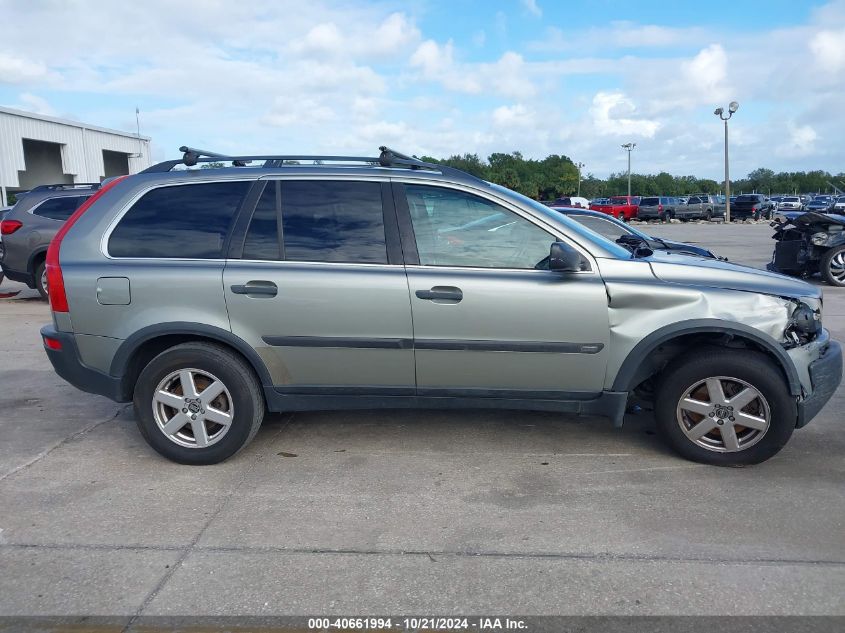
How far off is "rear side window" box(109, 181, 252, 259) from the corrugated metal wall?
39.0m

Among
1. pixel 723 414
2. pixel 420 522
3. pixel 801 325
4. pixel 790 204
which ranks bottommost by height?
pixel 420 522

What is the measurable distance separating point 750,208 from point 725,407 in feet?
158

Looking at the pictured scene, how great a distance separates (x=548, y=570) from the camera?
10.4 ft

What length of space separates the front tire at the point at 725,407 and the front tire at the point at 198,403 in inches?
100

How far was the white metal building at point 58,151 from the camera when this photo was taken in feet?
124

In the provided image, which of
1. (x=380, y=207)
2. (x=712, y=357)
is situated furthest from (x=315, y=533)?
(x=712, y=357)

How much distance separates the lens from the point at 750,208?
4728cm

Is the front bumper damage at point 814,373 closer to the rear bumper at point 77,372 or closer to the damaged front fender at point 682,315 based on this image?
the damaged front fender at point 682,315

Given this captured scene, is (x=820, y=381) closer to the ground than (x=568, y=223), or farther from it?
closer to the ground

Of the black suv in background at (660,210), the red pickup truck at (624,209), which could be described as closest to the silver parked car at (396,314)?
the red pickup truck at (624,209)

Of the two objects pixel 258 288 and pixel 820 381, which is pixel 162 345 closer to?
pixel 258 288

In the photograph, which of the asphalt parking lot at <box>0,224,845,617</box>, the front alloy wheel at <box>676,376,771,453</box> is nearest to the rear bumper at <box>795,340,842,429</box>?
the front alloy wheel at <box>676,376,771,453</box>

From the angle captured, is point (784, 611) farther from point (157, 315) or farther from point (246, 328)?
point (157, 315)

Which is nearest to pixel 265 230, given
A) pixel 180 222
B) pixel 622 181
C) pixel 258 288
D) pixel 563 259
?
pixel 258 288
